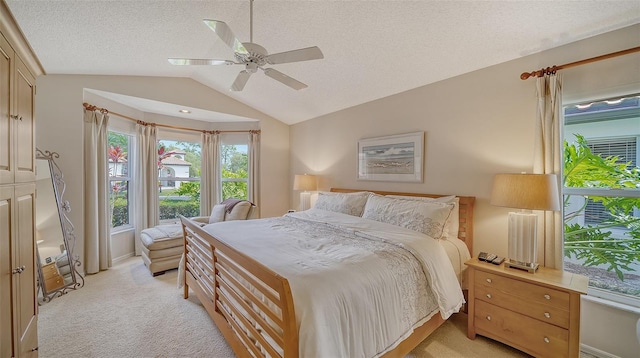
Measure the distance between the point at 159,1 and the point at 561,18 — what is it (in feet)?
10.5

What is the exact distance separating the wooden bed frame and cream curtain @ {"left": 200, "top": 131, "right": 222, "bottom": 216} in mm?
2440

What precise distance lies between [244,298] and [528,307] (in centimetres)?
207

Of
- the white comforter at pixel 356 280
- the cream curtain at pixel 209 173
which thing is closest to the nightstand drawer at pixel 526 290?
the white comforter at pixel 356 280

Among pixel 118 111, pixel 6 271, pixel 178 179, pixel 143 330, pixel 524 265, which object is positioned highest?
pixel 118 111

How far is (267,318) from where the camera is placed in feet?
4.57

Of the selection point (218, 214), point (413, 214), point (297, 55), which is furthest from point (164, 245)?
point (413, 214)

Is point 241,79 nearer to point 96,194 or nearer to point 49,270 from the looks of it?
point 96,194

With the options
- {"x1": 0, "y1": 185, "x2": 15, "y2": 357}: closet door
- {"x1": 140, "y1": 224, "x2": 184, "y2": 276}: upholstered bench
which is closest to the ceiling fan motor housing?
{"x1": 0, "y1": 185, "x2": 15, "y2": 357}: closet door

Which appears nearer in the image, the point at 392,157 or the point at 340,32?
the point at 340,32

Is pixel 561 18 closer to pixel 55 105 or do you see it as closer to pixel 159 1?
pixel 159 1

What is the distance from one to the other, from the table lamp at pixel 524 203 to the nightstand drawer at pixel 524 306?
0.25 m

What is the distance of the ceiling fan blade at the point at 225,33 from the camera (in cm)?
155

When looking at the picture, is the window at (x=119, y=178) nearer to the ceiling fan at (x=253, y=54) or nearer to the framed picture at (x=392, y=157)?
→ the ceiling fan at (x=253, y=54)

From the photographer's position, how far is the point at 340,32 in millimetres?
2412
